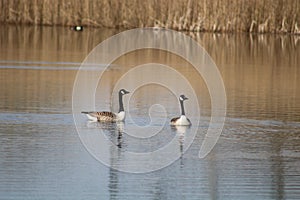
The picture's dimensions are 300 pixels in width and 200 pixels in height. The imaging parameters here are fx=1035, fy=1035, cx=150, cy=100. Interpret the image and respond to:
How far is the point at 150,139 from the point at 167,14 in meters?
17.2

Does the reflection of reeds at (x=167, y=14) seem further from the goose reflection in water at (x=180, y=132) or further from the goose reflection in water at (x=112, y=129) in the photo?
the goose reflection in water at (x=180, y=132)

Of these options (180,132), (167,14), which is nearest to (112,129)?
(180,132)

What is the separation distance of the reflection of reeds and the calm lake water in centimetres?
740

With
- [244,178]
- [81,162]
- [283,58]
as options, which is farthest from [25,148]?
[283,58]

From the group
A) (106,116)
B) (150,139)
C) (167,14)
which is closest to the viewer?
(150,139)

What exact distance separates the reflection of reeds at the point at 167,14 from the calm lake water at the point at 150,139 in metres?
7.40

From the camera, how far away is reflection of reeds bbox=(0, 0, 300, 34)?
2761 centimetres

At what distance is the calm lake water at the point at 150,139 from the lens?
8.24m

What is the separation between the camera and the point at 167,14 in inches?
1093

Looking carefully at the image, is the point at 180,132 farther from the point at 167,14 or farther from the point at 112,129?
the point at 167,14

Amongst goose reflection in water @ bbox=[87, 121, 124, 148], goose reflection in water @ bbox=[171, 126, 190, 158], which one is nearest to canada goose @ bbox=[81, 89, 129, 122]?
goose reflection in water @ bbox=[87, 121, 124, 148]

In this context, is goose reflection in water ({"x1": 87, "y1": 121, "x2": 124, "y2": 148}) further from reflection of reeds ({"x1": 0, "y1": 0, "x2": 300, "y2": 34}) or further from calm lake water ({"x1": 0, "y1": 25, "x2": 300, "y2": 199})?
reflection of reeds ({"x1": 0, "y1": 0, "x2": 300, "y2": 34})

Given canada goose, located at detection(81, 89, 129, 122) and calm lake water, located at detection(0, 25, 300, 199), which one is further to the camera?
canada goose, located at detection(81, 89, 129, 122)

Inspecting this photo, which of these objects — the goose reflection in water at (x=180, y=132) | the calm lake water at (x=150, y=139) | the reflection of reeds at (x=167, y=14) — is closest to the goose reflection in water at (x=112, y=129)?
the calm lake water at (x=150, y=139)
